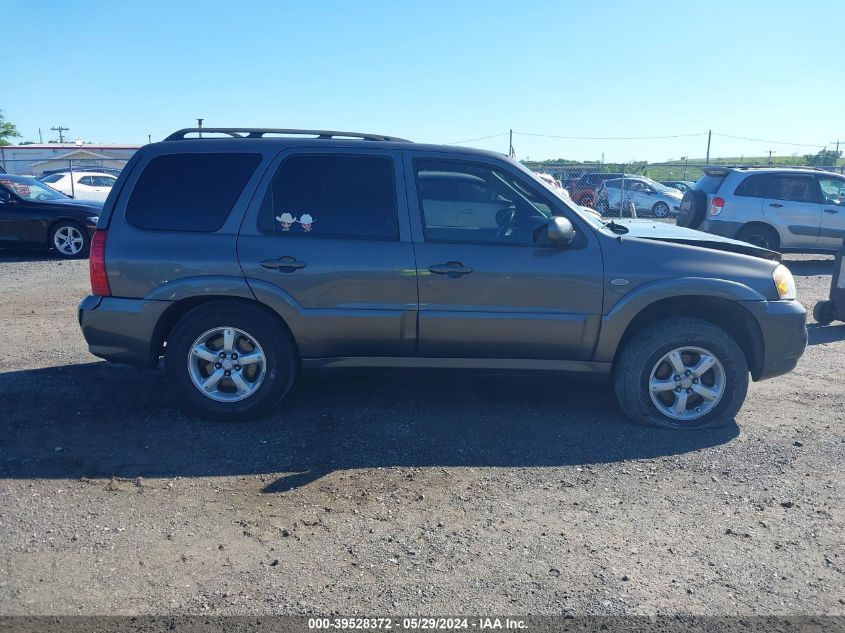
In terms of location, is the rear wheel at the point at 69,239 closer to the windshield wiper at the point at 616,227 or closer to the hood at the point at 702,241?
the windshield wiper at the point at 616,227

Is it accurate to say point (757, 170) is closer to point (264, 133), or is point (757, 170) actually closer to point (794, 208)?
point (794, 208)

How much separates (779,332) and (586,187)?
1952 cm

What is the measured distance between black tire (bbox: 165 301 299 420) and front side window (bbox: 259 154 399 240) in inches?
24.4

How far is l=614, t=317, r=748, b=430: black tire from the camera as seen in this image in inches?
199

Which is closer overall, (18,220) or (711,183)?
(18,220)

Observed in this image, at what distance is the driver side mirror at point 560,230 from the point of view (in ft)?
15.7

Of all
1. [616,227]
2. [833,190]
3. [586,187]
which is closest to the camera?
[616,227]

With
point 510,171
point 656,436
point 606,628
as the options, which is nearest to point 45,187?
point 510,171

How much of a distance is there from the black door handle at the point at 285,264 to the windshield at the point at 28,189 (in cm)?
1023

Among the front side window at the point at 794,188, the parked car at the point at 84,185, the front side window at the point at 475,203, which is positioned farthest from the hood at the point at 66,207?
the front side window at the point at 794,188

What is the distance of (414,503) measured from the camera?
402cm

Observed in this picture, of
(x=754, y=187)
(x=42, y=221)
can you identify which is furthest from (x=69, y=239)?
(x=754, y=187)

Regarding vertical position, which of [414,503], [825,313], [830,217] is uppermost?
[830,217]

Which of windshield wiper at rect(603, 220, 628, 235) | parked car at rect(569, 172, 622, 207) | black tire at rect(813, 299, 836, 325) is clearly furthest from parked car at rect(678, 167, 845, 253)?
parked car at rect(569, 172, 622, 207)
